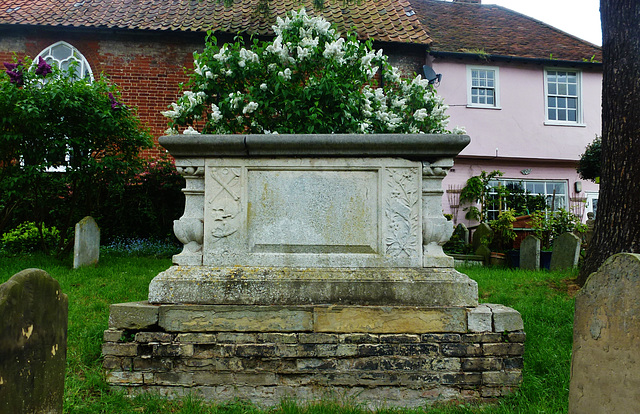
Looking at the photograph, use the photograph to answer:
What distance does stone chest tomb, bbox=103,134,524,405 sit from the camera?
3.02 meters

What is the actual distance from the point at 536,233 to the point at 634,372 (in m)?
8.00

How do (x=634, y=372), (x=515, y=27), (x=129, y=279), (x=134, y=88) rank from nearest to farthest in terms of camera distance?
(x=634, y=372), (x=129, y=279), (x=134, y=88), (x=515, y=27)

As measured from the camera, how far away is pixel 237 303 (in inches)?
124

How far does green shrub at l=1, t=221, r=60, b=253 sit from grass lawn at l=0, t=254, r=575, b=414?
6.33ft

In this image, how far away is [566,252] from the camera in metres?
7.49

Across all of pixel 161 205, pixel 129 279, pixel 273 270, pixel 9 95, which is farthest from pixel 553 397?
pixel 161 205

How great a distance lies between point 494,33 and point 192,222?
46.5 feet

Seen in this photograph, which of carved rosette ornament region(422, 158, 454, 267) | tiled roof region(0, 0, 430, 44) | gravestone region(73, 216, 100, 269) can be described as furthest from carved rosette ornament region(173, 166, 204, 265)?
tiled roof region(0, 0, 430, 44)

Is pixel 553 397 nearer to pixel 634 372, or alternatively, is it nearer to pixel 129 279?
pixel 634 372

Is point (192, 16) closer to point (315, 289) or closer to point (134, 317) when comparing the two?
point (134, 317)

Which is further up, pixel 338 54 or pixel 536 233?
pixel 338 54

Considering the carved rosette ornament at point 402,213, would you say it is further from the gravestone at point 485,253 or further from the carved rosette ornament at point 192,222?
the gravestone at point 485,253

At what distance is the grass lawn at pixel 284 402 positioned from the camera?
9.38ft

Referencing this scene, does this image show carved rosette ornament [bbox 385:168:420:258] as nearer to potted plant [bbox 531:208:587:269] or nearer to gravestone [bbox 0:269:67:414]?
gravestone [bbox 0:269:67:414]
